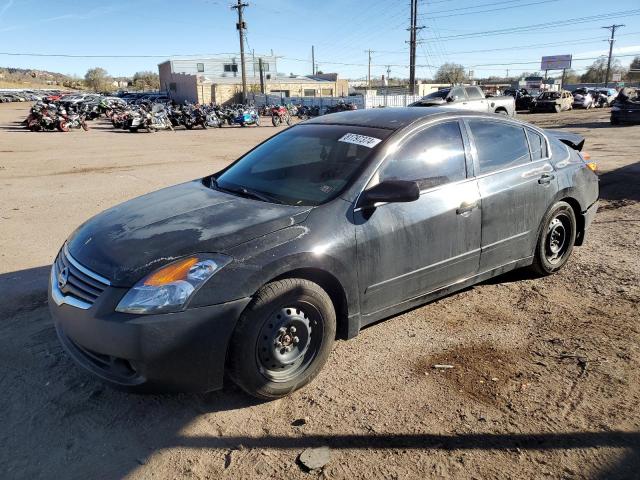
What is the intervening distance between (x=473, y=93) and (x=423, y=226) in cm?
2007

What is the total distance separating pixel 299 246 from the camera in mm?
2859

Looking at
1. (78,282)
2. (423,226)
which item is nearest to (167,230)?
(78,282)

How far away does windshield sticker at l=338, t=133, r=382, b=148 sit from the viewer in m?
3.48

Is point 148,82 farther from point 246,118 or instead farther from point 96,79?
point 246,118

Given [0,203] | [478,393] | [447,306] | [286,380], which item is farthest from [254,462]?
[0,203]

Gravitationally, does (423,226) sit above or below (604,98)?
below

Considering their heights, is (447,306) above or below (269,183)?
below

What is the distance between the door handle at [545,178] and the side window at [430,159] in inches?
37.0

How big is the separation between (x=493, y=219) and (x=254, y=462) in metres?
2.55

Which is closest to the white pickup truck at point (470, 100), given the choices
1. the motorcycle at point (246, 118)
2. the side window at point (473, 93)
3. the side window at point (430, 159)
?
the side window at point (473, 93)

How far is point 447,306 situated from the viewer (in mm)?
4207

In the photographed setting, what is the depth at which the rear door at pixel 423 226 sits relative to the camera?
127 inches

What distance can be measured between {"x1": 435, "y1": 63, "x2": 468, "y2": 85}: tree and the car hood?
97.5 meters

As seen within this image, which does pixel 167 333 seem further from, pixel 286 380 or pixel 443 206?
pixel 443 206
